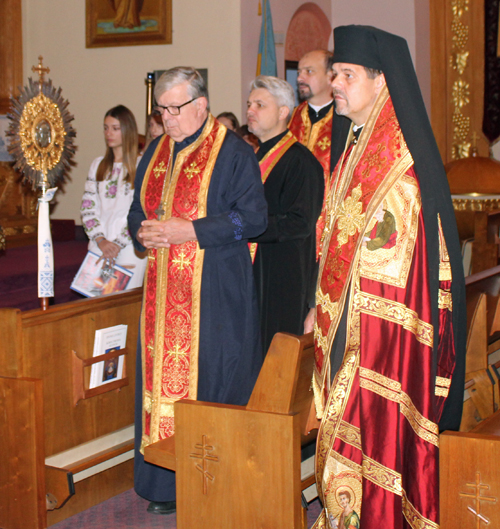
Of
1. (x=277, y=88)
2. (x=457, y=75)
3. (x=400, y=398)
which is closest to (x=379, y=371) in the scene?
(x=400, y=398)

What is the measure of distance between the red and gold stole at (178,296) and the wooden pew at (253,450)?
0.40m

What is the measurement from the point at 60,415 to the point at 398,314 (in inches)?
66.6

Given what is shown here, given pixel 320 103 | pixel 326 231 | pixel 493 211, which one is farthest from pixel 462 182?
pixel 326 231

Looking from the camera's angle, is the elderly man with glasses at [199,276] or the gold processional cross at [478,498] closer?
the gold processional cross at [478,498]

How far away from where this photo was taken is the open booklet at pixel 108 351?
3.44m

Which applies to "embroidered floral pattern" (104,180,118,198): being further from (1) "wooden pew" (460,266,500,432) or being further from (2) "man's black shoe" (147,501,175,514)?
(1) "wooden pew" (460,266,500,432)

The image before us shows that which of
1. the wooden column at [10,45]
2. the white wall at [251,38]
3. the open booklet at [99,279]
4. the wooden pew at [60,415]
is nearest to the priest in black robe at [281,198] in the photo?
the wooden pew at [60,415]

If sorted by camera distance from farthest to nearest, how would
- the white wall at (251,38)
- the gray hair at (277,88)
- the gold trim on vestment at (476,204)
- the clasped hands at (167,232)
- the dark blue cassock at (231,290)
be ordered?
1. the white wall at (251,38)
2. the gold trim on vestment at (476,204)
3. the gray hair at (277,88)
4. the dark blue cassock at (231,290)
5. the clasped hands at (167,232)

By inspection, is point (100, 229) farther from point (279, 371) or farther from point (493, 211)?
point (493, 211)

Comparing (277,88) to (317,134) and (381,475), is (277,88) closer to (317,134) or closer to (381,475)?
(317,134)

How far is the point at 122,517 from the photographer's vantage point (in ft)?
11.0

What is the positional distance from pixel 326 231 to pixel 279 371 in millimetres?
530

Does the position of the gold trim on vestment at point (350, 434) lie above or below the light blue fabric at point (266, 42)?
below

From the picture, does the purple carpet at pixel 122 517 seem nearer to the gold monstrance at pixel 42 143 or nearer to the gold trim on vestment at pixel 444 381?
the gold monstrance at pixel 42 143
